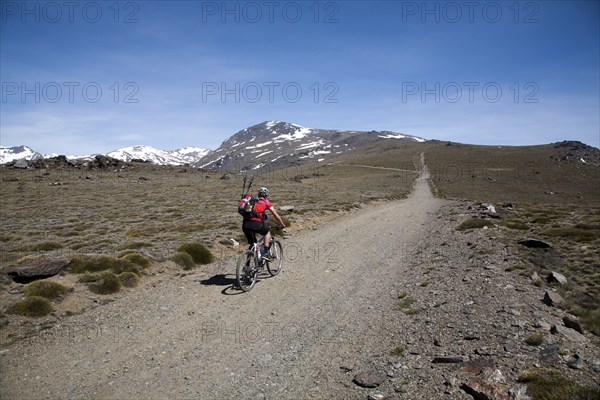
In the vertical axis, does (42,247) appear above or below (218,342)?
above

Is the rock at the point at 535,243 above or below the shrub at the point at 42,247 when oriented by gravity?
above

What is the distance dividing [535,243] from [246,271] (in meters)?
14.1

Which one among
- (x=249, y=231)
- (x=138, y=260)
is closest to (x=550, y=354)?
(x=249, y=231)

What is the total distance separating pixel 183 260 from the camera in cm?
1631

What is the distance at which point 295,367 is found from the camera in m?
7.65

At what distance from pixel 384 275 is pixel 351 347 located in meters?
6.58

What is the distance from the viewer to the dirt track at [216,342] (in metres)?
6.99

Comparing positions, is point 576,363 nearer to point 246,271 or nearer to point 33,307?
point 246,271

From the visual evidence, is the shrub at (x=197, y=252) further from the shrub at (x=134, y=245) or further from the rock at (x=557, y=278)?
the rock at (x=557, y=278)

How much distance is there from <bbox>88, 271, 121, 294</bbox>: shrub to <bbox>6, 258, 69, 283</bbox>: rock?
1.73 metres

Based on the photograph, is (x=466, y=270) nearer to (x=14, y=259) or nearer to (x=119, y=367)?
(x=119, y=367)

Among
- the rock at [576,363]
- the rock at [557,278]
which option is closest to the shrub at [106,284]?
the rock at [576,363]

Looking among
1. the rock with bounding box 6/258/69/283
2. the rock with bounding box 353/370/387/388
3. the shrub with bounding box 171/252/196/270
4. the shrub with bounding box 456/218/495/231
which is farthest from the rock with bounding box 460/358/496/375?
the shrub with bounding box 456/218/495/231

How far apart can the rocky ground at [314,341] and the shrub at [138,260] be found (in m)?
0.88
